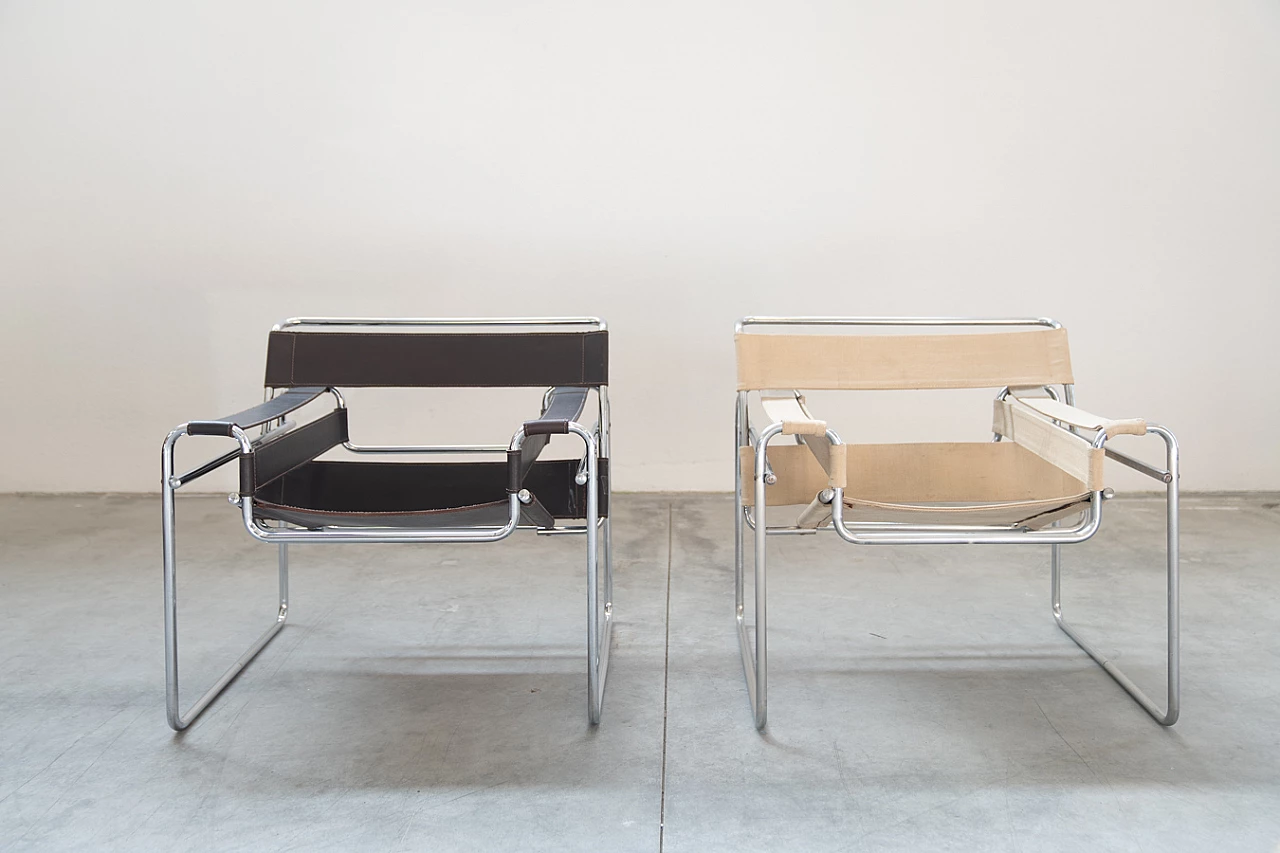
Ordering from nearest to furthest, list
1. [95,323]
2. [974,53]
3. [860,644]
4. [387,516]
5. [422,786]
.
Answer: [422,786] → [387,516] → [860,644] → [974,53] → [95,323]

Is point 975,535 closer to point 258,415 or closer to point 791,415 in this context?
point 791,415

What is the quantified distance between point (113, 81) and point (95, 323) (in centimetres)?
89

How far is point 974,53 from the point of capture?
3.52 meters

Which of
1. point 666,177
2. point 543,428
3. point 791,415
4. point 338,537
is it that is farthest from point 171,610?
point 666,177

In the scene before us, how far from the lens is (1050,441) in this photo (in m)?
2.03

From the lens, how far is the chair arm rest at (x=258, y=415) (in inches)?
69.2

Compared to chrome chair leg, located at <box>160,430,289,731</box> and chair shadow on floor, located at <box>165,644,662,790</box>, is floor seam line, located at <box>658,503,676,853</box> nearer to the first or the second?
chair shadow on floor, located at <box>165,644,662,790</box>

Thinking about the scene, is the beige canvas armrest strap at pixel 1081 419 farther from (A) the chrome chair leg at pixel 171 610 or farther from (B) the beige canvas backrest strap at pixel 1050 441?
(A) the chrome chair leg at pixel 171 610

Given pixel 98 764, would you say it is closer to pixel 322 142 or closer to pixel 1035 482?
pixel 1035 482

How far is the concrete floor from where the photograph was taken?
1.54 meters

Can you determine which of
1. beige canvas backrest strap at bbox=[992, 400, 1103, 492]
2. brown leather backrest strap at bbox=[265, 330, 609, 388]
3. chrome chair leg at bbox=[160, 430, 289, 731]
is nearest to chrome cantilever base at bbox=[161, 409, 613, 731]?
chrome chair leg at bbox=[160, 430, 289, 731]

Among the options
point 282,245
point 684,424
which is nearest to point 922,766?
point 684,424

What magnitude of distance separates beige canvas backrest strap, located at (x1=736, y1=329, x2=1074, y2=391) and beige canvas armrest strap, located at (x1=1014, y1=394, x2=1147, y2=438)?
8 cm

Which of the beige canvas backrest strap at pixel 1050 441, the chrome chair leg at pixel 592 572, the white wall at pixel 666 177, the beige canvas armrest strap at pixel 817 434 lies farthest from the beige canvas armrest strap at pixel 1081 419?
the white wall at pixel 666 177
